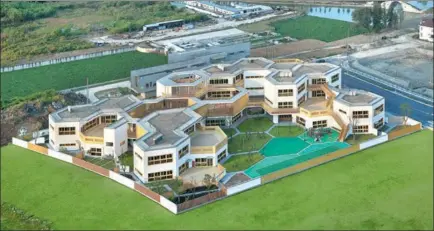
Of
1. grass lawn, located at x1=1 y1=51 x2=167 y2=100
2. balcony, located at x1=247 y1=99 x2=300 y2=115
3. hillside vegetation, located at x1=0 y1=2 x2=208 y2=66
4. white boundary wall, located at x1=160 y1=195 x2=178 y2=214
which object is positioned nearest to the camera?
white boundary wall, located at x1=160 y1=195 x2=178 y2=214

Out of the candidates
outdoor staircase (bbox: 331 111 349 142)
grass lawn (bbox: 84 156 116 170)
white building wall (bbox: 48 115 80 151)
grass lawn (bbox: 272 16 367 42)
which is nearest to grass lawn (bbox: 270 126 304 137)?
outdoor staircase (bbox: 331 111 349 142)

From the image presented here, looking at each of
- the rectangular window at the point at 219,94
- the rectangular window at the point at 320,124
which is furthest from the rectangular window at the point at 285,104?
the rectangular window at the point at 219,94

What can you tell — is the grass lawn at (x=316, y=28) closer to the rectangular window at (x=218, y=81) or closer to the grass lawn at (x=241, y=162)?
the rectangular window at (x=218, y=81)

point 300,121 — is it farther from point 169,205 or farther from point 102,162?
point 169,205

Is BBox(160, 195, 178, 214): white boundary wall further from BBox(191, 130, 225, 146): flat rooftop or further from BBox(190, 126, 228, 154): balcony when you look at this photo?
BBox(191, 130, 225, 146): flat rooftop

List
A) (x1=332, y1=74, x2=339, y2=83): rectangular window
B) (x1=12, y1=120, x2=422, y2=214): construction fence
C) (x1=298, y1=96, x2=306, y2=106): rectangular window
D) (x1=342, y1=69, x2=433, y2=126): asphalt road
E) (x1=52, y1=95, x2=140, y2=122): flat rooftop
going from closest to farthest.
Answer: (x1=12, y1=120, x2=422, y2=214): construction fence → (x1=52, y1=95, x2=140, y2=122): flat rooftop → (x1=298, y1=96, x2=306, y2=106): rectangular window → (x1=342, y1=69, x2=433, y2=126): asphalt road → (x1=332, y1=74, x2=339, y2=83): rectangular window

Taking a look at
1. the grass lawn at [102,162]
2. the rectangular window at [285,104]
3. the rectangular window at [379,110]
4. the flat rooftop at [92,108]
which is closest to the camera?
the grass lawn at [102,162]
